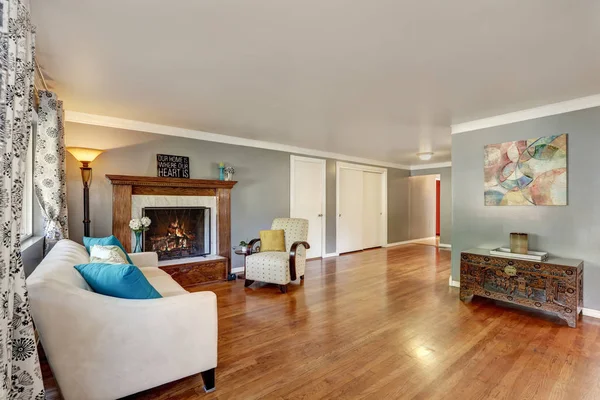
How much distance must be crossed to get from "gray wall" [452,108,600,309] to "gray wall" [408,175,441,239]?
14.8 feet

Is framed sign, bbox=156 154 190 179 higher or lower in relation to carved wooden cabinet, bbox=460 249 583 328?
higher

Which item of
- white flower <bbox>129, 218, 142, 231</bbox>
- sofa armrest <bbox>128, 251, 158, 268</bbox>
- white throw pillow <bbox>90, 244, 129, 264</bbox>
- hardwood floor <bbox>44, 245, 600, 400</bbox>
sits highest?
white flower <bbox>129, 218, 142, 231</bbox>

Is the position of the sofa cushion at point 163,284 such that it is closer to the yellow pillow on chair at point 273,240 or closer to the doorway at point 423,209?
the yellow pillow on chair at point 273,240

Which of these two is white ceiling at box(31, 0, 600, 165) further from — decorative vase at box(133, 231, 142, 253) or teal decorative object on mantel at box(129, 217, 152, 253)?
decorative vase at box(133, 231, 142, 253)

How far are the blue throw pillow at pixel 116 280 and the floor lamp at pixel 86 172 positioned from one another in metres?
Result: 2.16

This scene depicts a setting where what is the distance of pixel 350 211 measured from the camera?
673cm

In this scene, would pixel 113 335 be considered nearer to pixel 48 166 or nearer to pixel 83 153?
pixel 48 166

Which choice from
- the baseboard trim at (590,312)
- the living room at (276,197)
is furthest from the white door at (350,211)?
the baseboard trim at (590,312)

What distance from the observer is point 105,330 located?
1515 millimetres

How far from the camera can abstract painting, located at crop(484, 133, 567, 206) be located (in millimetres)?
3157

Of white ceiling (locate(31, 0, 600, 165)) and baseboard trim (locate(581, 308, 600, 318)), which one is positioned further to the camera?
baseboard trim (locate(581, 308, 600, 318))

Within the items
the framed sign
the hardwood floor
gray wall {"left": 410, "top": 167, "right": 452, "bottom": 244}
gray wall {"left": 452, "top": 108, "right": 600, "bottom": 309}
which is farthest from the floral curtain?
gray wall {"left": 410, "top": 167, "right": 452, "bottom": 244}

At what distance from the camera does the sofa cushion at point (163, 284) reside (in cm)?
229

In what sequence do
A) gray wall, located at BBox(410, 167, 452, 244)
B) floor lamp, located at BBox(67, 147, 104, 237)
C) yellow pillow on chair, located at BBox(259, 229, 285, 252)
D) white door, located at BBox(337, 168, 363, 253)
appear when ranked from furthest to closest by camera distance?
gray wall, located at BBox(410, 167, 452, 244), white door, located at BBox(337, 168, 363, 253), yellow pillow on chair, located at BBox(259, 229, 285, 252), floor lamp, located at BBox(67, 147, 104, 237)
